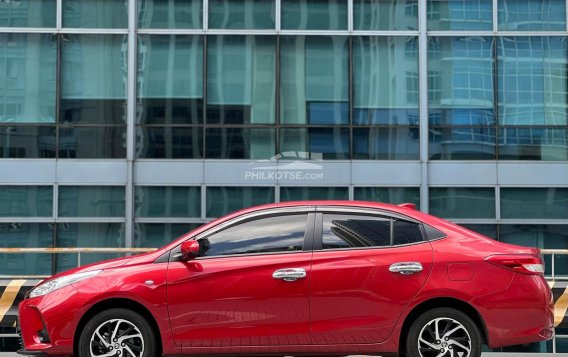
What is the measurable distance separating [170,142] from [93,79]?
2.20 metres

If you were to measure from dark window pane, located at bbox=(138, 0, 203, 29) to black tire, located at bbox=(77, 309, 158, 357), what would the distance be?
11210mm

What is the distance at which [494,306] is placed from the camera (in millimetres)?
6613

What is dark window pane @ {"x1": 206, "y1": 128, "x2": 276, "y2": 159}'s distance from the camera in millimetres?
16734

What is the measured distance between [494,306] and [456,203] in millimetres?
10407

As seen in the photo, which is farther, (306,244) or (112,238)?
(112,238)

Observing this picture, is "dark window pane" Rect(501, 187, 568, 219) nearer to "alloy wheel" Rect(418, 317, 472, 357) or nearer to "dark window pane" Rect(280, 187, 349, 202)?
"dark window pane" Rect(280, 187, 349, 202)

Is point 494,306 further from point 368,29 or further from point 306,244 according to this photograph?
point 368,29

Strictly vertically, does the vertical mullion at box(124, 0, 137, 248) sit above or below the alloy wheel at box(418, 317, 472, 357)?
above

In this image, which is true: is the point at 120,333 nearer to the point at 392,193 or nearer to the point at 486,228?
the point at 392,193

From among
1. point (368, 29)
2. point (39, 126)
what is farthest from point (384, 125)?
point (39, 126)

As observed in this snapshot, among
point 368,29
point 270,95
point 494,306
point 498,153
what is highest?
point 368,29

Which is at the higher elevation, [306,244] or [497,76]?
[497,76]

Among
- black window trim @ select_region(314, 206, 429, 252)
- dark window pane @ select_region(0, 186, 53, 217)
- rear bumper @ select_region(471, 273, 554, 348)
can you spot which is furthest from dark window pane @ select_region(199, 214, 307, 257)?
dark window pane @ select_region(0, 186, 53, 217)

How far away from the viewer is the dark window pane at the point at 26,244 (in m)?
16.7
